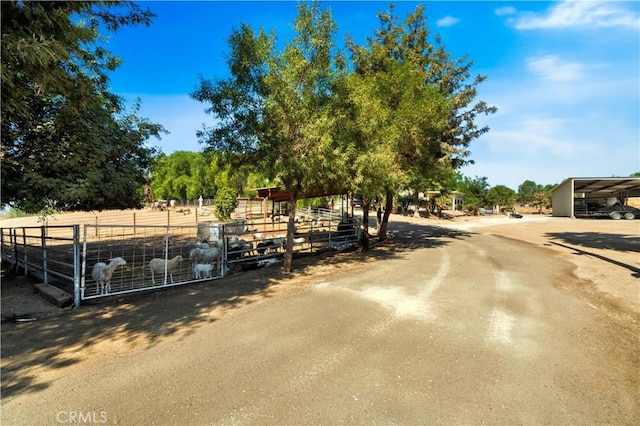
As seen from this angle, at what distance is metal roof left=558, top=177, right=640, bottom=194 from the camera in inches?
1298

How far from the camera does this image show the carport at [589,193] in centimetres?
3480

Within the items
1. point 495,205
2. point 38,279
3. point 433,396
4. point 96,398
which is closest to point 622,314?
point 433,396

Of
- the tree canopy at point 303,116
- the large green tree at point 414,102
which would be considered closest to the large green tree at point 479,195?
the large green tree at point 414,102

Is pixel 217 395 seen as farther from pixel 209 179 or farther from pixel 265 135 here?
pixel 209 179

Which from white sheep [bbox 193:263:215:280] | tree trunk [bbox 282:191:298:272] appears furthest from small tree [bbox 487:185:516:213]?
white sheep [bbox 193:263:215:280]

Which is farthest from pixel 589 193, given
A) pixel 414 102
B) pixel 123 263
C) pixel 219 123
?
pixel 123 263

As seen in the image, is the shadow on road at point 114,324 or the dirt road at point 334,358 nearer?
the dirt road at point 334,358

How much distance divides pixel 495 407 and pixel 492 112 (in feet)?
67.5

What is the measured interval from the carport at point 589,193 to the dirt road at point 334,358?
117 ft

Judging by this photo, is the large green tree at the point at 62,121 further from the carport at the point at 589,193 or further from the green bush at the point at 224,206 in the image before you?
the carport at the point at 589,193

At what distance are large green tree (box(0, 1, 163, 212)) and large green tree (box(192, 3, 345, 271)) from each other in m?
2.45

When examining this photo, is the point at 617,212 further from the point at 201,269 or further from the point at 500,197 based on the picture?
the point at 201,269

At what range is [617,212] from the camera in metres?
33.1

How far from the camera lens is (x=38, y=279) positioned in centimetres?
847
